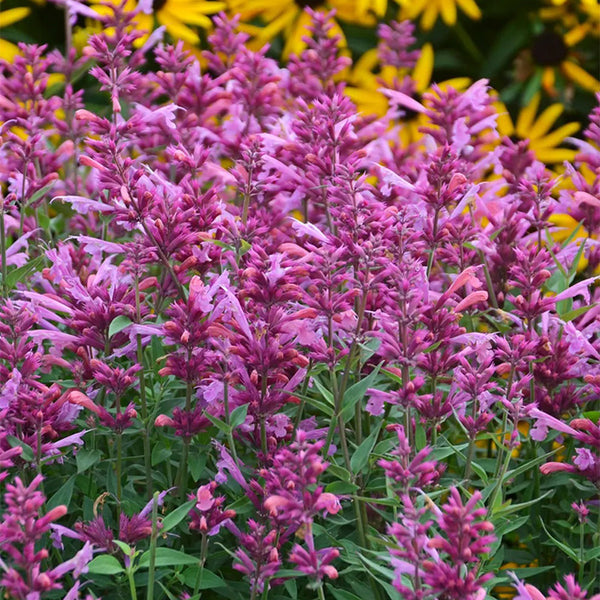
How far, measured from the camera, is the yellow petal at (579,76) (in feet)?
18.3

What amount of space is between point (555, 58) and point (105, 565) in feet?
15.1

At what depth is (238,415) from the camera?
6.19ft

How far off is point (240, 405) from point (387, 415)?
43cm

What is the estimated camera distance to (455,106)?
265 centimetres

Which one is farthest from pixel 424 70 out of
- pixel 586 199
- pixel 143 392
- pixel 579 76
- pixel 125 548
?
pixel 125 548

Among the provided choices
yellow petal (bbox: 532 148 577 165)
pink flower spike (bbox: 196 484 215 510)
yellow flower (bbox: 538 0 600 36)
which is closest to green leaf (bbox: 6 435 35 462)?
pink flower spike (bbox: 196 484 215 510)

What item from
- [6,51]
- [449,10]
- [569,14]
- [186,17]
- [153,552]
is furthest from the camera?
[569,14]

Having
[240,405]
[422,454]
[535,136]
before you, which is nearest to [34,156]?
[240,405]

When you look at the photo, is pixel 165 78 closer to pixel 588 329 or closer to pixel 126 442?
pixel 126 442

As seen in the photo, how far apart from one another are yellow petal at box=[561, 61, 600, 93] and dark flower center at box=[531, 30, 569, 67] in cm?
5

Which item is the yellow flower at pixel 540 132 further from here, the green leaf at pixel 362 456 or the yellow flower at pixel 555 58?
the green leaf at pixel 362 456

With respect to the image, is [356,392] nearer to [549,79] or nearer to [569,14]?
[549,79]

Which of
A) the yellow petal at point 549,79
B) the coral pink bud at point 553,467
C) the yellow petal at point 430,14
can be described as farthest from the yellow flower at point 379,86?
the coral pink bud at point 553,467

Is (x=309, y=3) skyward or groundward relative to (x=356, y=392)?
groundward
